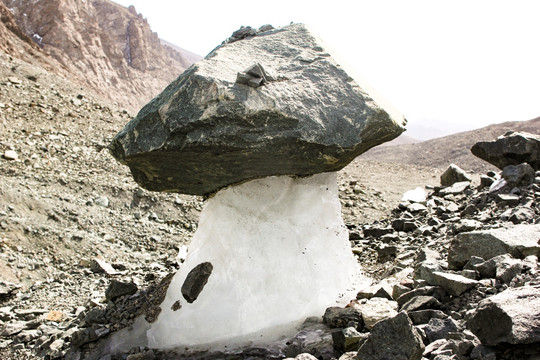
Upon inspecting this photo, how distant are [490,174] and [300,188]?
4938 mm

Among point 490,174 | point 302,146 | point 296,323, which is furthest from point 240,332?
point 490,174

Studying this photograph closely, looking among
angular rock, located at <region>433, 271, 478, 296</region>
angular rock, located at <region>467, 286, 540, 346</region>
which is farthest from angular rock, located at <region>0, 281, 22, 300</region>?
angular rock, located at <region>467, 286, 540, 346</region>

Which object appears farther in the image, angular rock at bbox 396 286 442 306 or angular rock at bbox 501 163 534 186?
angular rock at bbox 501 163 534 186

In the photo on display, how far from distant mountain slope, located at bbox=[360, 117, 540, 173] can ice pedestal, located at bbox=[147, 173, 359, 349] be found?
2061cm

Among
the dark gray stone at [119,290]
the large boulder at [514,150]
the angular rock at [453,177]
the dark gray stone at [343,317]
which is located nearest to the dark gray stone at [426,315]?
the dark gray stone at [343,317]

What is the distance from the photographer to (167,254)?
734 centimetres

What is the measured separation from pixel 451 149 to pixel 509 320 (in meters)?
27.5

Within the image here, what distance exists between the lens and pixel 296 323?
388 centimetres

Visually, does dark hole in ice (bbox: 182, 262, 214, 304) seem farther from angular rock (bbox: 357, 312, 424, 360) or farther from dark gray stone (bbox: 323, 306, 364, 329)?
angular rock (bbox: 357, 312, 424, 360)

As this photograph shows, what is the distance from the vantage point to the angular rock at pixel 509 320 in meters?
2.31

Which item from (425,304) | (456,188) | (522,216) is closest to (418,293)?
(425,304)

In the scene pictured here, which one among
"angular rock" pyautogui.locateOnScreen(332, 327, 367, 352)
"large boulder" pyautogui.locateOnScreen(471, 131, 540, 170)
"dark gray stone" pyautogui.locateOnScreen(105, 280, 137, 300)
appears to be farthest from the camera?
"large boulder" pyautogui.locateOnScreen(471, 131, 540, 170)

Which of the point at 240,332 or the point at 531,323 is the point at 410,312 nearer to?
the point at 531,323

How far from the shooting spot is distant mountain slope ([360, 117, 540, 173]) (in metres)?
25.7
